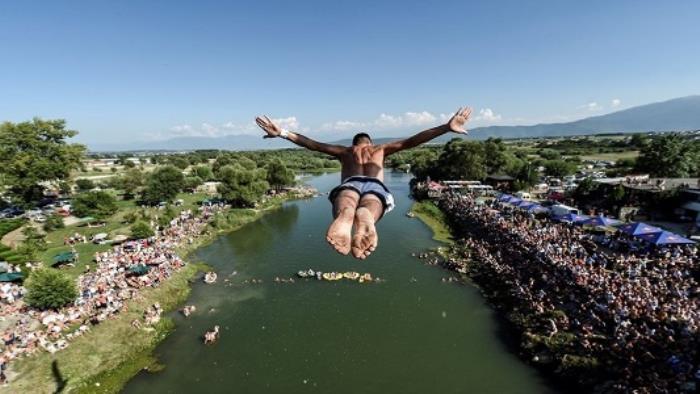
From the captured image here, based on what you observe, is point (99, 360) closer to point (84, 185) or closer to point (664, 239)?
point (664, 239)

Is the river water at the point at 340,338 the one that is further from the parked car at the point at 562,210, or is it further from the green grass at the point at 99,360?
the parked car at the point at 562,210

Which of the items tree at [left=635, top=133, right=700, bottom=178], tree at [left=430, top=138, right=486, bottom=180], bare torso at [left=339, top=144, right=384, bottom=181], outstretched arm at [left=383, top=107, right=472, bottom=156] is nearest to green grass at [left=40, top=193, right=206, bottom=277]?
bare torso at [left=339, top=144, right=384, bottom=181]

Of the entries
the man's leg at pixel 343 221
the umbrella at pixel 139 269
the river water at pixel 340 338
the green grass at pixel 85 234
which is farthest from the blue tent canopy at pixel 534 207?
the green grass at pixel 85 234

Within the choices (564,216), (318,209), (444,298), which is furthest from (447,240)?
(318,209)

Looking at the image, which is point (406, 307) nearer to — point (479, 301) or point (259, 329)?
point (479, 301)

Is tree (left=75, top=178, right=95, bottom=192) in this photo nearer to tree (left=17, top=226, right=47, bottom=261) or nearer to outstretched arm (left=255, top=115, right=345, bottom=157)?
tree (left=17, top=226, right=47, bottom=261)

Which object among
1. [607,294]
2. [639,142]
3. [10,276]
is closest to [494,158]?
[607,294]
